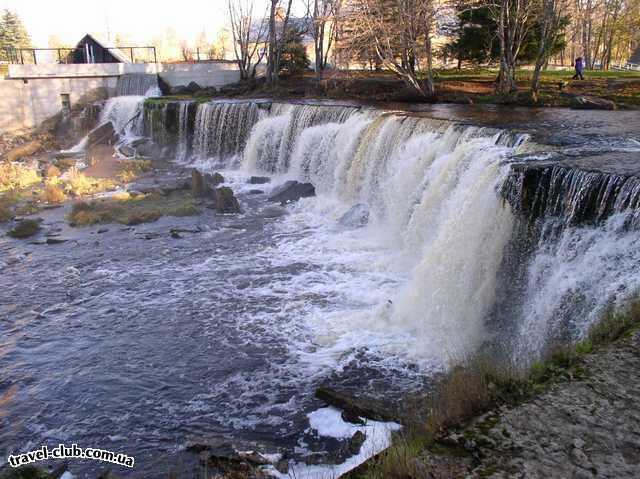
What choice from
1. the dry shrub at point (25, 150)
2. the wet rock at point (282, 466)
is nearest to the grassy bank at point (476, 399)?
the wet rock at point (282, 466)

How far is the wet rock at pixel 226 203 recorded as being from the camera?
49.9 feet

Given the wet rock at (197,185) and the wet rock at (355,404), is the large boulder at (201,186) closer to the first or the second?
the wet rock at (197,185)

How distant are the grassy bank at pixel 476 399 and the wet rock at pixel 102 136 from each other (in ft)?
76.0

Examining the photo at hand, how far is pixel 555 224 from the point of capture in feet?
26.0

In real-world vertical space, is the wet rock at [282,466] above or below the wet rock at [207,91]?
below

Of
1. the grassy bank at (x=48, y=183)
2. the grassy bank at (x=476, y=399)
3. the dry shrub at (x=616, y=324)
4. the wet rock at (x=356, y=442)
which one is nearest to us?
the grassy bank at (x=476, y=399)

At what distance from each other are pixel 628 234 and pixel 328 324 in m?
4.30

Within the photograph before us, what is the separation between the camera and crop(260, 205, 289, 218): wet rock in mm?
14844

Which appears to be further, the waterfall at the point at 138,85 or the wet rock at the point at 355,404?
the waterfall at the point at 138,85

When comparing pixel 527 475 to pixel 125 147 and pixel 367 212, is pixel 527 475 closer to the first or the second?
pixel 367 212

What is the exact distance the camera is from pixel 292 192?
16000mm

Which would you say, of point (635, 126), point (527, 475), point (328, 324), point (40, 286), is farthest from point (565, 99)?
point (527, 475)

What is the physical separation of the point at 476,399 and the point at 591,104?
15384mm

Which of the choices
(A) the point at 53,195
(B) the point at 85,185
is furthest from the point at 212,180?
(A) the point at 53,195
